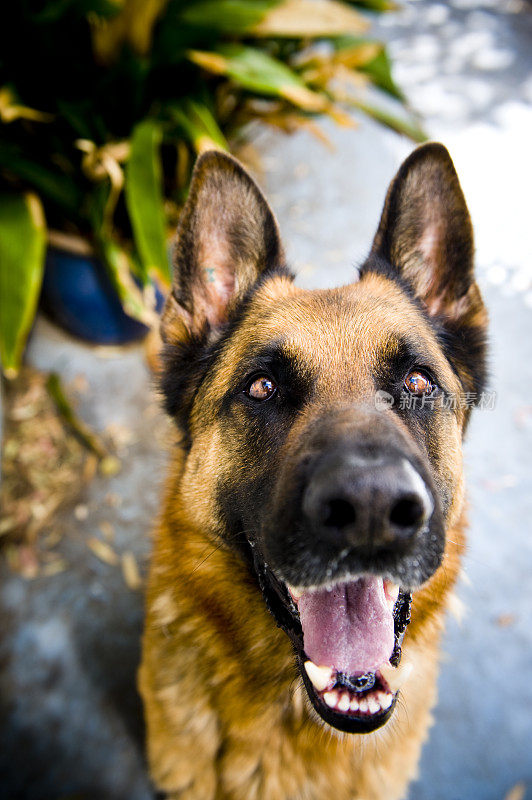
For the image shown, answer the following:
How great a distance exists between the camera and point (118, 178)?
3.01 m

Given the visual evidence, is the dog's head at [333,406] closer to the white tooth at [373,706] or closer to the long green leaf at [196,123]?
the white tooth at [373,706]

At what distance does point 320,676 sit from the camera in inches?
57.4

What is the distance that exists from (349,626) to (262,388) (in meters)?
0.74

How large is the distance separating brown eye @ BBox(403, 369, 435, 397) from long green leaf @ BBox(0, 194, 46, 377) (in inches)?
78.1

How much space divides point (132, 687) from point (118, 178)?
8.90 feet

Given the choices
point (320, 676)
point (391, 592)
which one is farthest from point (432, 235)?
point (320, 676)

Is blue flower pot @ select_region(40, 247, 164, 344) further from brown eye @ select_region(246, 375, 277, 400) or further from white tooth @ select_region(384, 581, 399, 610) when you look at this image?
white tooth @ select_region(384, 581, 399, 610)

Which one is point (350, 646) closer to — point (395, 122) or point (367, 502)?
point (367, 502)

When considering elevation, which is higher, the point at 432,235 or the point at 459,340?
the point at 432,235

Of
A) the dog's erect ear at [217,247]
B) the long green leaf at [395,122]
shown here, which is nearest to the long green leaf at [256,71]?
the long green leaf at [395,122]

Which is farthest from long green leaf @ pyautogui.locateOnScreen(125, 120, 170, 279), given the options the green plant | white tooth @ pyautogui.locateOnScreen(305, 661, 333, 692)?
white tooth @ pyautogui.locateOnScreen(305, 661, 333, 692)

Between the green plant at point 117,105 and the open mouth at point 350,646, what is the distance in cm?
205

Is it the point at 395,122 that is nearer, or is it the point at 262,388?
the point at 262,388

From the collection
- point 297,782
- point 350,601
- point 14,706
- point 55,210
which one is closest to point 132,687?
point 14,706
